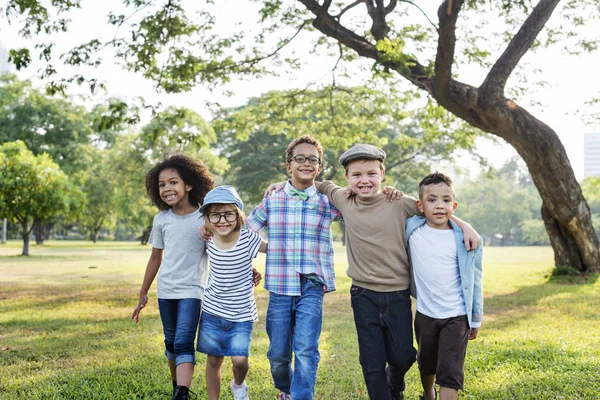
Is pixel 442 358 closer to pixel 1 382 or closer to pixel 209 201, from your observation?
pixel 209 201

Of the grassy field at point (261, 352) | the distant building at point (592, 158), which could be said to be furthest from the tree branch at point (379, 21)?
the distant building at point (592, 158)

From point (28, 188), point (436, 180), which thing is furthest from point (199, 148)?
point (28, 188)

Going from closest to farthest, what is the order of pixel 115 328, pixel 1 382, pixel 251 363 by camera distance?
pixel 1 382
pixel 251 363
pixel 115 328

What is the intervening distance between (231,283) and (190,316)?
0.49 m

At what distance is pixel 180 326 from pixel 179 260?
49 cm

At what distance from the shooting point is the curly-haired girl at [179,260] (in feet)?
→ 13.6

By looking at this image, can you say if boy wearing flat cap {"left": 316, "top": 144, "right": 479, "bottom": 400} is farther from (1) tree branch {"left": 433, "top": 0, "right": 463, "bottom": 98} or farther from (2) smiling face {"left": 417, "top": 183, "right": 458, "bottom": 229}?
(1) tree branch {"left": 433, "top": 0, "right": 463, "bottom": 98}

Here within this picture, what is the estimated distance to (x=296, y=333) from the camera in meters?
3.89

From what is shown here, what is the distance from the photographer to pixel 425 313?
380cm

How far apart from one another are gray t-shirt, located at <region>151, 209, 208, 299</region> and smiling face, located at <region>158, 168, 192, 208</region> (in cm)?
14

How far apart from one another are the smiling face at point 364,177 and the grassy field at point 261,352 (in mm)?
1767

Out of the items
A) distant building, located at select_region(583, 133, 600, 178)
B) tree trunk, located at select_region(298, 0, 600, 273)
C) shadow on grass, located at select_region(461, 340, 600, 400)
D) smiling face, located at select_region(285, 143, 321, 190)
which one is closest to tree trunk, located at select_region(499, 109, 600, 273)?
tree trunk, located at select_region(298, 0, 600, 273)

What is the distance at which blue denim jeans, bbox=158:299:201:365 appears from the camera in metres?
4.13

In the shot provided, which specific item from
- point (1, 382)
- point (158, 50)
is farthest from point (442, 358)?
point (158, 50)
